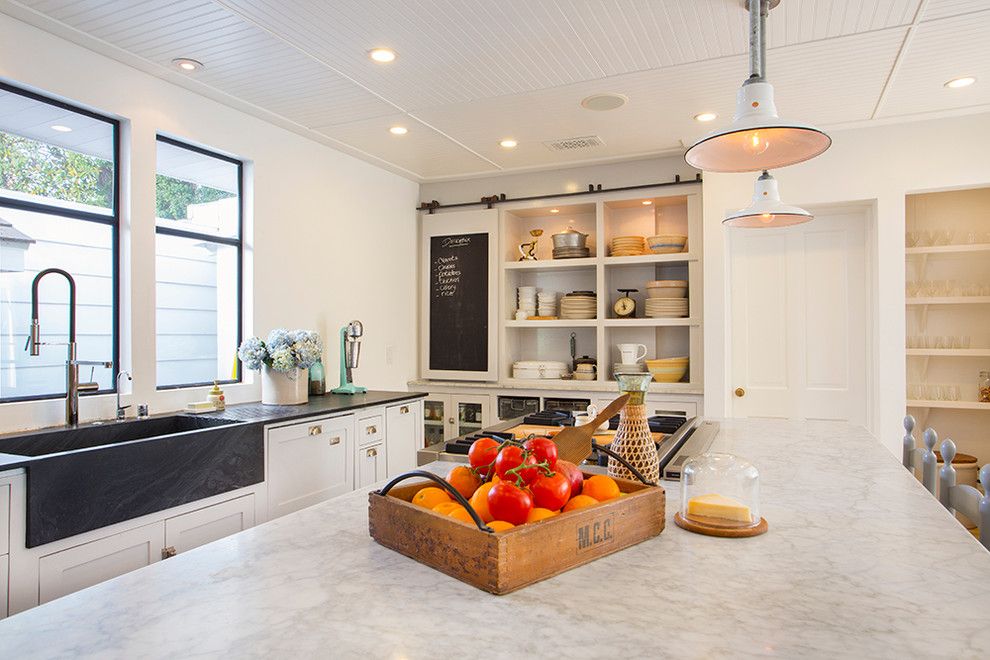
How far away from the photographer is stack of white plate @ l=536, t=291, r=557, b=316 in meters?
5.07

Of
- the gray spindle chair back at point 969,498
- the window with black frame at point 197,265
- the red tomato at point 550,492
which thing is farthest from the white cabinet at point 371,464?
the gray spindle chair back at point 969,498

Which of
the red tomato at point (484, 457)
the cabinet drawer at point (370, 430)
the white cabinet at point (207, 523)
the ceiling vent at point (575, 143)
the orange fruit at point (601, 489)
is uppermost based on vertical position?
the ceiling vent at point (575, 143)

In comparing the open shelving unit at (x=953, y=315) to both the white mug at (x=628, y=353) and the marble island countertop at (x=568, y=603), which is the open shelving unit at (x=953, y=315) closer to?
the white mug at (x=628, y=353)

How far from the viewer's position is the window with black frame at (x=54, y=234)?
8.48 feet

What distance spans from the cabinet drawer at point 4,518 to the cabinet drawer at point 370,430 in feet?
5.79

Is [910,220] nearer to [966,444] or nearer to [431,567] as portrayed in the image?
[966,444]

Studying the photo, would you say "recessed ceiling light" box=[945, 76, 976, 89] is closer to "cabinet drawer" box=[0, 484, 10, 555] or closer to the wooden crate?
the wooden crate

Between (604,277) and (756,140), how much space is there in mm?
3016

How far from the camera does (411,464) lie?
13.1ft

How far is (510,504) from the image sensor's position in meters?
1.05

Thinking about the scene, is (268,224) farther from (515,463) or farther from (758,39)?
(515,463)

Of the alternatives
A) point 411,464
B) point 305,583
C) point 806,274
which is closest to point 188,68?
point 411,464

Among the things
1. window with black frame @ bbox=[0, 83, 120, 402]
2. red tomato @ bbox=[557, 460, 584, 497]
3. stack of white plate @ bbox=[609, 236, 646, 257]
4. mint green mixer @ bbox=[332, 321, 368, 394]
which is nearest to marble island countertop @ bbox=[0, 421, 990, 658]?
red tomato @ bbox=[557, 460, 584, 497]

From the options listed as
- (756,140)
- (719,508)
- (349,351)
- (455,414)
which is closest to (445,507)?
(719,508)
